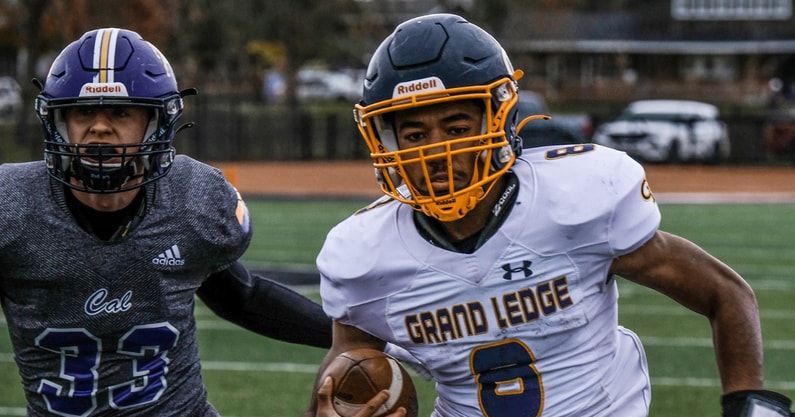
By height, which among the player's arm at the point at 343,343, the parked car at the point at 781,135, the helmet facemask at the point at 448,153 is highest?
the helmet facemask at the point at 448,153

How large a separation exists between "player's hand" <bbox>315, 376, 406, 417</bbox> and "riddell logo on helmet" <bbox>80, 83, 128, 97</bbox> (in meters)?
0.99

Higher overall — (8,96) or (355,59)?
(8,96)

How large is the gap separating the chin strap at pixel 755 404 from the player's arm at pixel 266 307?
1.29m

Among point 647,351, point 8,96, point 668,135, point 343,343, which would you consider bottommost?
point 8,96

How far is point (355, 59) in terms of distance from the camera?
41.9m

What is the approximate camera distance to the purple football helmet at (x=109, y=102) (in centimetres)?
306

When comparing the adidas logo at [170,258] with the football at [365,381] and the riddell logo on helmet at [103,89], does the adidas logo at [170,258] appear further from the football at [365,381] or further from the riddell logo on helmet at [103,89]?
the football at [365,381]

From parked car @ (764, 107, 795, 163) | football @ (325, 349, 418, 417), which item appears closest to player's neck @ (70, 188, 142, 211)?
football @ (325, 349, 418, 417)

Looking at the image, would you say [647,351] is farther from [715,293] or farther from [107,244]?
[107,244]

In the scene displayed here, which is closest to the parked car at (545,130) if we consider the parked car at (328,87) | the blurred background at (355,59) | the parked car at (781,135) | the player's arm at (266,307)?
the blurred background at (355,59)

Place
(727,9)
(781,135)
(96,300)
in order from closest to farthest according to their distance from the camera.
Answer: (96,300) → (781,135) → (727,9)

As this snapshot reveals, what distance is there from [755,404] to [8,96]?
3412 cm

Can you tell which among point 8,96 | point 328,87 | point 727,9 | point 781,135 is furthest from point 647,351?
point 727,9

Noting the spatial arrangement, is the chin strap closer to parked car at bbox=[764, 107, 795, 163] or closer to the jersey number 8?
the jersey number 8
